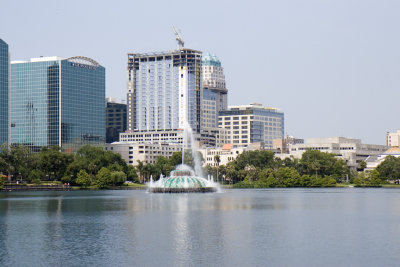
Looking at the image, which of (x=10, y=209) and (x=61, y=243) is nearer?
(x=61, y=243)

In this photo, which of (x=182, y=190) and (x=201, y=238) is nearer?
(x=201, y=238)

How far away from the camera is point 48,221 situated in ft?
322

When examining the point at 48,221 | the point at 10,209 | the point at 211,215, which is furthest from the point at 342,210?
the point at 10,209

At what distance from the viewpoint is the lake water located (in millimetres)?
62281

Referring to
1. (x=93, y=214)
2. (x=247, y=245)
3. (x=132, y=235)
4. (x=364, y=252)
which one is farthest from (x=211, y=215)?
(x=364, y=252)

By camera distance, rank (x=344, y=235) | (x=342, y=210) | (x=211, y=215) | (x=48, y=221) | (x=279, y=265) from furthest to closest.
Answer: (x=342, y=210)
(x=211, y=215)
(x=48, y=221)
(x=344, y=235)
(x=279, y=265)

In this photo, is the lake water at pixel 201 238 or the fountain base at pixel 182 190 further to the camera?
the fountain base at pixel 182 190

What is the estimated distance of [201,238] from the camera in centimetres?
7575

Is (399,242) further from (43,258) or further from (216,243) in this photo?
(43,258)

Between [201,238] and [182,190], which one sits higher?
[182,190]

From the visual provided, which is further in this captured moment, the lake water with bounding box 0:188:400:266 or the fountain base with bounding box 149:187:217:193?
the fountain base with bounding box 149:187:217:193

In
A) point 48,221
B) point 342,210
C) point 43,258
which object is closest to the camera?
point 43,258

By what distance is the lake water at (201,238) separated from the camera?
2452 inches

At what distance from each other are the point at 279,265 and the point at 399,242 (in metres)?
18.8
